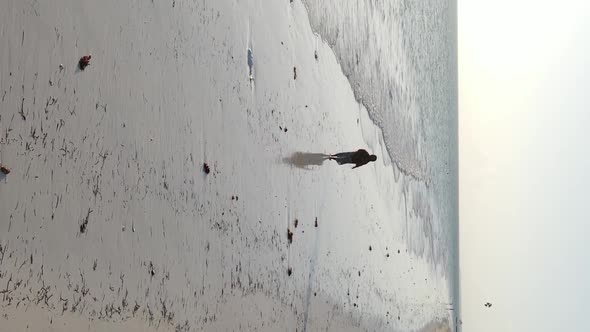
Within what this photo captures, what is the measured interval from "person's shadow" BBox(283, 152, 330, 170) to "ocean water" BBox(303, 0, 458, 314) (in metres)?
0.08

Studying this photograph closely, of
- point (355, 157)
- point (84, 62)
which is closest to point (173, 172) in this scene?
point (84, 62)

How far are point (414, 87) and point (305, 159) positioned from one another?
13.0 inches

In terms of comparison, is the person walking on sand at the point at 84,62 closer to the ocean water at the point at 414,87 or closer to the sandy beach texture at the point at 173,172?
the sandy beach texture at the point at 173,172

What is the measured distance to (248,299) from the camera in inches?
12.1

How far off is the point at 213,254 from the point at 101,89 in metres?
0.10

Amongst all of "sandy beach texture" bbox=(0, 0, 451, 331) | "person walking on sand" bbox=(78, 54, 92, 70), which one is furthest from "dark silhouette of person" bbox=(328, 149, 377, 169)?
"person walking on sand" bbox=(78, 54, 92, 70)

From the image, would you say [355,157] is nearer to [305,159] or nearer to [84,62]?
[305,159]

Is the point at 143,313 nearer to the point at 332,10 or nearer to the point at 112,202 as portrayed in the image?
the point at 112,202

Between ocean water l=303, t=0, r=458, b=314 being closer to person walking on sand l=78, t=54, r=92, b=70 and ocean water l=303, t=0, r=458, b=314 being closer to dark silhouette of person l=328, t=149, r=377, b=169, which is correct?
dark silhouette of person l=328, t=149, r=377, b=169

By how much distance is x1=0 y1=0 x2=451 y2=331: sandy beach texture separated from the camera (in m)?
0.17

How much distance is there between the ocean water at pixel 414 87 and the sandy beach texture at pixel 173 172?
4 cm

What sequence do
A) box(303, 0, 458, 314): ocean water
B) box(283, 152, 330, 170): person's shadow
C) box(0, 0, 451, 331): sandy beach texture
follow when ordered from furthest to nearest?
box(303, 0, 458, 314): ocean water < box(283, 152, 330, 170): person's shadow < box(0, 0, 451, 331): sandy beach texture

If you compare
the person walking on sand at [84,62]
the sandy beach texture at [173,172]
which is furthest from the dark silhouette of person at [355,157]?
the person walking on sand at [84,62]

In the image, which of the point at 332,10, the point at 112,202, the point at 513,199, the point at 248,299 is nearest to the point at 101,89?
the point at 112,202
